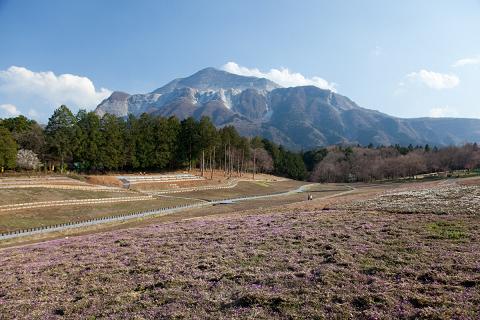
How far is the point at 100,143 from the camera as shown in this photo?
103 m

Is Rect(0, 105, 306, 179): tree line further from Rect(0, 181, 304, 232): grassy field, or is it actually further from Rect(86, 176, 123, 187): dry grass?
Rect(0, 181, 304, 232): grassy field

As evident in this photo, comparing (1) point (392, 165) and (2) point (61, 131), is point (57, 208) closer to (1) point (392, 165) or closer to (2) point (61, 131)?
(2) point (61, 131)

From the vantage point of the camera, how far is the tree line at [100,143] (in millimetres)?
98250

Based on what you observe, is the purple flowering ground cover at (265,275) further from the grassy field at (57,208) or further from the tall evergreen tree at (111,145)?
the tall evergreen tree at (111,145)

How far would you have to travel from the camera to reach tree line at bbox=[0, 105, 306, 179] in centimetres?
9825

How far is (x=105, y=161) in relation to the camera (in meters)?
102

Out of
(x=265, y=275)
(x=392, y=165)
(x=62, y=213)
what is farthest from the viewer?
(x=392, y=165)

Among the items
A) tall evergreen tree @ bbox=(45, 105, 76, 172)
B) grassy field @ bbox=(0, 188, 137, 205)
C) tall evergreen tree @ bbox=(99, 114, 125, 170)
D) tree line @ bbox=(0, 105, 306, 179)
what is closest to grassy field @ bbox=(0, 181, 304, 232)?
grassy field @ bbox=(0, 188, 137, 205)

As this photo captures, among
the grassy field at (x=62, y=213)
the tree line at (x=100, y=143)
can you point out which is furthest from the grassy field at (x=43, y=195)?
the tree line at (x=100, y=143)

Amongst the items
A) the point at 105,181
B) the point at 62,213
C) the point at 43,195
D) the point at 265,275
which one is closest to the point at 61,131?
the point at 105,181

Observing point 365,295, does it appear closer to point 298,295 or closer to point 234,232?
point 298,295

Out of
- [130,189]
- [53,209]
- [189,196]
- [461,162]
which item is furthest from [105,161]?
[461,162]

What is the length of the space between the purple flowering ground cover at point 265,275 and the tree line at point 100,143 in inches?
3067

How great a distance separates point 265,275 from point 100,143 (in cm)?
9665
